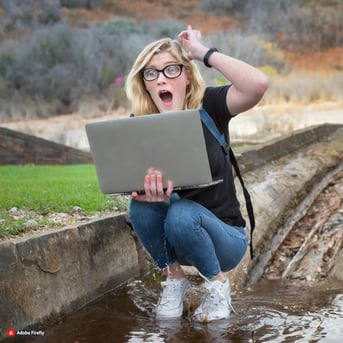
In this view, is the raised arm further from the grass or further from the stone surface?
the stone surface

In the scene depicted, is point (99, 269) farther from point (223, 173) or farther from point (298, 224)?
point (298, 224)

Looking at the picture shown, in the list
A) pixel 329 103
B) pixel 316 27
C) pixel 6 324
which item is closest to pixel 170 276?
pixel 6 324

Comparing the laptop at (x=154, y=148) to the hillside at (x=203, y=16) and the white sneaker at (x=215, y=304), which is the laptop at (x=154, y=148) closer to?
the white sneaker at (x=215, y=304)

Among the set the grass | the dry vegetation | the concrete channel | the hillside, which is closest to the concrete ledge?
the concrete channel

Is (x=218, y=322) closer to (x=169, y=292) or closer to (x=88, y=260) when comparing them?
(x=169, y=292)

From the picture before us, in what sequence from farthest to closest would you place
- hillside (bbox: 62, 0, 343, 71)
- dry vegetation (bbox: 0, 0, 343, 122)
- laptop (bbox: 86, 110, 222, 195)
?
hillside (bbox: 62, 0, 343, 71), dry vegetation (bbox: 0, 0, 343, 122), laptop (bbox: 86, 110, 222, 195)

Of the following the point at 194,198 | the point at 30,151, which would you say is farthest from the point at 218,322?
the point at 30,151

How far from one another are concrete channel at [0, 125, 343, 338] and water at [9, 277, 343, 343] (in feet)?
0.32

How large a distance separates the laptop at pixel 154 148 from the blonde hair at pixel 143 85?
334 mm

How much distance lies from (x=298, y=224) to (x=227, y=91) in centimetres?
289

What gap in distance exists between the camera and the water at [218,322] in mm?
3131

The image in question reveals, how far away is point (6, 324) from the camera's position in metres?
3.13

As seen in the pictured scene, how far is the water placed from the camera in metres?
3.13

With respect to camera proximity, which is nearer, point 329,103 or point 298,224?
point 298,224
